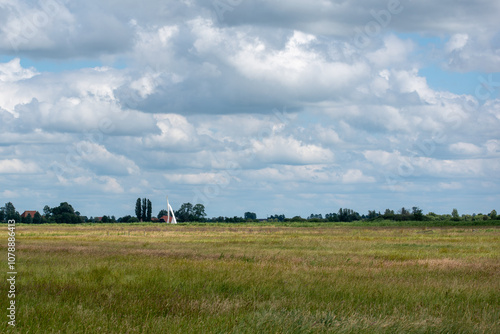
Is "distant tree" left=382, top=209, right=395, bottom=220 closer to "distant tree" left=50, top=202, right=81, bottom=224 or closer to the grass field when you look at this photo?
"distant tree" left=50, top=202, right=81, bottom=224

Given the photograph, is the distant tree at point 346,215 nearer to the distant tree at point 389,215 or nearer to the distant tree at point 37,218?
the distant tree at point 389,215

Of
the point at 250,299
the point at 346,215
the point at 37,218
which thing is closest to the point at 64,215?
the point at 37,218

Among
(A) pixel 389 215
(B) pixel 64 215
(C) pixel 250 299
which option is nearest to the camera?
(C) pixel 250 299

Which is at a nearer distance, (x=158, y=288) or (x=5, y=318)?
(x=5, y=318)

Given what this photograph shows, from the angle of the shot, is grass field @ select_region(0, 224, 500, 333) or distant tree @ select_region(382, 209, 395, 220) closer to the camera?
grass field @ select_region(0, 224, 500, 333)

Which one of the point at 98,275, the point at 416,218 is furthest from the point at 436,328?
the point at 416,218

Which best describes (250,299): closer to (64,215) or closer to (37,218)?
(64,215)

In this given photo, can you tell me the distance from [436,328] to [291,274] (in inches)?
315

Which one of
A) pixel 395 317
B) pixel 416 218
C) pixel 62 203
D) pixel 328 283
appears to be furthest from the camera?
pixel 62 203

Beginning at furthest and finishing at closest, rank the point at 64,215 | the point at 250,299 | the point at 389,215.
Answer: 1. the point at 64,215
2. the point at 389,215
3. the point at 250,299

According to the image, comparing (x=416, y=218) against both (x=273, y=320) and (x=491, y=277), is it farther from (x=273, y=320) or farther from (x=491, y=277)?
(x=273, y=320)

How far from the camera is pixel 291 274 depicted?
18.4 meters

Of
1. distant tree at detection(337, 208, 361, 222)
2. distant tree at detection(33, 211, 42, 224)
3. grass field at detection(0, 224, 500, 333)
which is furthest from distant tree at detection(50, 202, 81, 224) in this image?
grass field at detection(0, 224, 500, 333)

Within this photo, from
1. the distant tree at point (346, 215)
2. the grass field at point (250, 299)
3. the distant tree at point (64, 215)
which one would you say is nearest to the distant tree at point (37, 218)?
the distant tree at point (64, 215)
